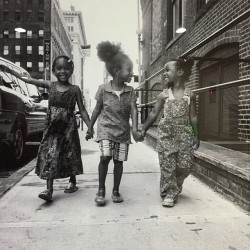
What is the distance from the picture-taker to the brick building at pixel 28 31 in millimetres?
55781

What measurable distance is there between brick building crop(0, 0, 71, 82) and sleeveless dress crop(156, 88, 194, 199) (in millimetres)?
54691

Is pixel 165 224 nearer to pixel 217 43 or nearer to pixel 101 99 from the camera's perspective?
pixel 101 99

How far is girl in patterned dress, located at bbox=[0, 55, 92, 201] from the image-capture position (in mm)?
3434

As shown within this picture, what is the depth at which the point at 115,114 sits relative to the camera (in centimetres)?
333

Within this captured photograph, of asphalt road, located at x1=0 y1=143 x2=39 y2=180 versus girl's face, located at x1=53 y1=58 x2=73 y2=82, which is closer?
girl's face, located at x1=53 y1=58 x2=73 y2=82

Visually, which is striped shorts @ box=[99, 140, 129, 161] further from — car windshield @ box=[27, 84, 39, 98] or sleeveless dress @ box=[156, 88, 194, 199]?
car windshield @ box=[27, 84, 39, 98]

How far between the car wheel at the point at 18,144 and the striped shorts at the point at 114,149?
11.9 feet

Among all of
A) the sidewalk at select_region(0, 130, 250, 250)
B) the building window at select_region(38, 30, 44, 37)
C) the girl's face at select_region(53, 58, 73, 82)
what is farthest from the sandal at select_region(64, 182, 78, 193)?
the building window at select_region(38, 30, 44, 37)

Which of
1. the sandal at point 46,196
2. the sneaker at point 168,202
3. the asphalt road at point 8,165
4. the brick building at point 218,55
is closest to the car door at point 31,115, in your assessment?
the asphalt road at point 8,165

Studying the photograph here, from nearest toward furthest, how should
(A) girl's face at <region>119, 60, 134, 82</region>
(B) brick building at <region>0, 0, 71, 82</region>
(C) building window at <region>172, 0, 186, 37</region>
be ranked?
(A) girl's face at <region>119, 60, 134, 82</region> < (C) building window at <region>172, 0, 186, 37</region> < (B) brick building at <region>0, 0, 71, 82</region>

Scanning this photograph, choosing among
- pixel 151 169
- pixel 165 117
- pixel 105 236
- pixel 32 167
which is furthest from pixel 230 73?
pixel 105 236

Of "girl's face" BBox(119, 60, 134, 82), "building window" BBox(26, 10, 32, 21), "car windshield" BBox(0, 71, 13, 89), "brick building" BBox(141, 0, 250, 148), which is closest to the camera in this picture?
"girl's face" BBox(119, 60, 134, 82)

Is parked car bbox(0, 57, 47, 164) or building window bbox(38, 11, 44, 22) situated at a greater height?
building window bbox(38, 11, 44, 22)

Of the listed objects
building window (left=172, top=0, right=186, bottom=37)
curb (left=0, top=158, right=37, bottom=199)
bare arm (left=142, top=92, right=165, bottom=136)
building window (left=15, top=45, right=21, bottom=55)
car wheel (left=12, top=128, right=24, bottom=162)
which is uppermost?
building window (left=15, top=45, right=21, bottom=55)
